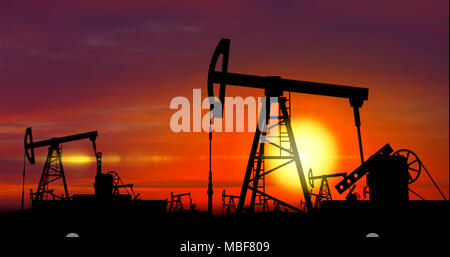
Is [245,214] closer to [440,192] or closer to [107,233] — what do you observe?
[107,233]

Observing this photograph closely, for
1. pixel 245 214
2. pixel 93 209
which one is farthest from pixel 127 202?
pixel 245 214

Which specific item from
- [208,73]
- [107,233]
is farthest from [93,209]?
[208,73]

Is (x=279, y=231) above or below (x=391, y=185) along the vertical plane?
below

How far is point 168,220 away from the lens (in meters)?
24.0

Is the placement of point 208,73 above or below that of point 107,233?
above
